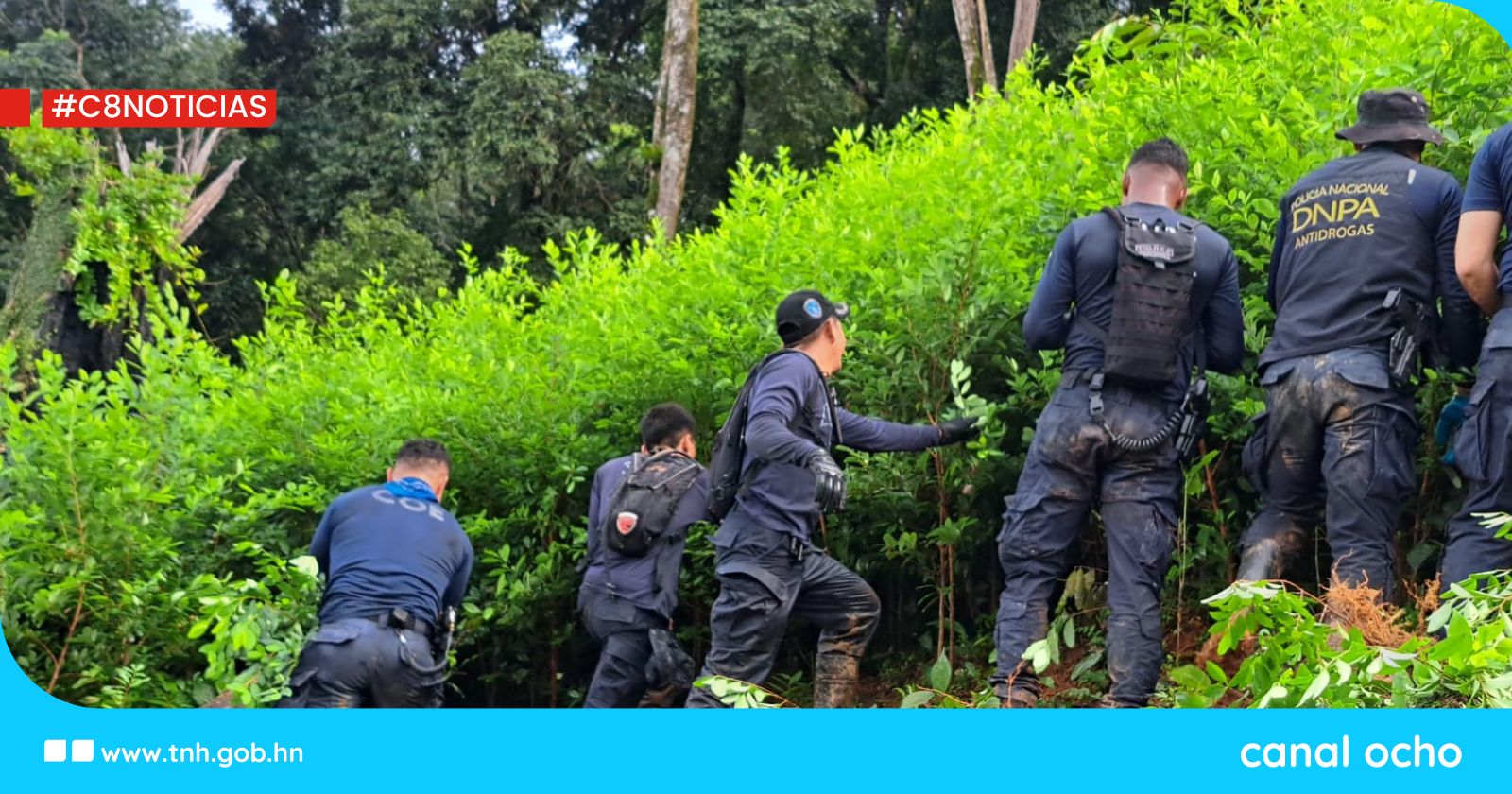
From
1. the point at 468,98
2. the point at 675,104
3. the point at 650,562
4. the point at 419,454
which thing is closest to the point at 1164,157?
the point at 650,562

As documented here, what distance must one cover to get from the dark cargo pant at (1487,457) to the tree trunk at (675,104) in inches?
514

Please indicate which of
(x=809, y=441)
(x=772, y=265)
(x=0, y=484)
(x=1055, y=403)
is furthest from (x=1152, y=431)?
(x=0, y=484)

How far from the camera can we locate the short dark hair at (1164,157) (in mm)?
6117

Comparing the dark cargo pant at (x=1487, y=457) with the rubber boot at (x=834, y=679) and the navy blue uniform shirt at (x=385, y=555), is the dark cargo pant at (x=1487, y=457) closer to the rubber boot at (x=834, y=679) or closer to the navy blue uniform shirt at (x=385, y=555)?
the rubber boot at (x=834, y=679)

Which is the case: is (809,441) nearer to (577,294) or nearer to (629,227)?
(577,294)

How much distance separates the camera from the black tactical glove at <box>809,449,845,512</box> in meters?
5.95

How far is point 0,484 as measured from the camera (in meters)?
7.53

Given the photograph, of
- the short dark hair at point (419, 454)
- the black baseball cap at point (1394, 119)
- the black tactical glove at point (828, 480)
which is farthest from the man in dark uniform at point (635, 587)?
the black baseball cap at point (1394, 119)

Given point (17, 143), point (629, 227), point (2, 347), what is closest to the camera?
point (2, 347)

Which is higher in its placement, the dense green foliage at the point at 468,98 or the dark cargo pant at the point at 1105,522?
the dense green foliage at the point at 468,98

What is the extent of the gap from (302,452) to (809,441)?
3550 mm

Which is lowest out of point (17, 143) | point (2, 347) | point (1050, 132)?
point (2, 347)

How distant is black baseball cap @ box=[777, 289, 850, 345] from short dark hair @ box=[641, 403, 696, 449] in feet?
2.80

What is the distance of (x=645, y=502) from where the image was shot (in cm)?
698
